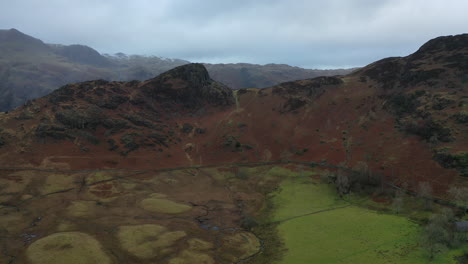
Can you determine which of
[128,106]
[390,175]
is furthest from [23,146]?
[390,175]

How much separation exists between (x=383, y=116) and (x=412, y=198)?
64358mm

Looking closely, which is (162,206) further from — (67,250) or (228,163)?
(228,163)

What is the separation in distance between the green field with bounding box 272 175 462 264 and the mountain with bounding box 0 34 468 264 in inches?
22.3

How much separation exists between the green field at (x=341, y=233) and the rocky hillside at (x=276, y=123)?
24.2 meters

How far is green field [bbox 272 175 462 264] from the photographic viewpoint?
192 feet

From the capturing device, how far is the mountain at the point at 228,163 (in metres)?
70.4

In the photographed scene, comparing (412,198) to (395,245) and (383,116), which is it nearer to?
(395,245)

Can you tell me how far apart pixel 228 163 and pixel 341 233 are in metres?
71.0

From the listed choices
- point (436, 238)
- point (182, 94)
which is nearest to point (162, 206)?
point (436, 238)

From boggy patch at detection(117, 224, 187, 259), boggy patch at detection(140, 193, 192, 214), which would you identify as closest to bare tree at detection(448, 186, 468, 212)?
boggy patch at detection(117, 224, 187, 259)

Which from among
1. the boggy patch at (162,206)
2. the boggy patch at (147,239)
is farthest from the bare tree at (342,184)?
the boggy patch at (147,239)

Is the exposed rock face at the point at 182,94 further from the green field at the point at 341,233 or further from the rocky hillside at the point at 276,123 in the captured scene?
the green field at the point at 341,233

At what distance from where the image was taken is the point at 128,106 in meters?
175

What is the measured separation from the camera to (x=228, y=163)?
135 metres
